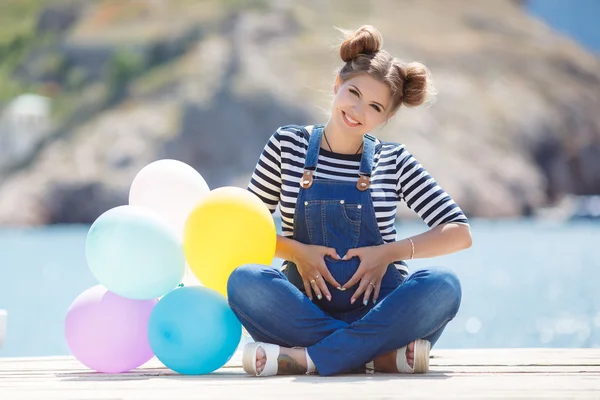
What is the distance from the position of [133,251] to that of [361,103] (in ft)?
2.88

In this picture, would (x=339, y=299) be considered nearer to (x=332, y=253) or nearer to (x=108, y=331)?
(x=332, y=253)

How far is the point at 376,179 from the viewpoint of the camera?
3.26 meters

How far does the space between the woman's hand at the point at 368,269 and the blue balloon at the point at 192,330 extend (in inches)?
16.2

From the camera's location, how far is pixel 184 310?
10.2 ft

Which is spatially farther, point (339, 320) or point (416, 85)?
point (416, 85)

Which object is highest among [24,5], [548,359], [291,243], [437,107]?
[24,5]

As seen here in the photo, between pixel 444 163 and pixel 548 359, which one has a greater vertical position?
pixel 444 163

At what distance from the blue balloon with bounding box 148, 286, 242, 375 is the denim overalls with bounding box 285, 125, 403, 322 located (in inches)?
11.2

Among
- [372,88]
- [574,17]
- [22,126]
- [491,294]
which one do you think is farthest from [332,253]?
[574,17]

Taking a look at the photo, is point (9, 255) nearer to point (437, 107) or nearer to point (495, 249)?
point (495, 249)

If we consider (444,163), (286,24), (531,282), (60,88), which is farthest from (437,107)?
(531,282)

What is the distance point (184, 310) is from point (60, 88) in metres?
45.4

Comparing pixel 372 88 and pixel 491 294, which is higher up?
pixel 491 294

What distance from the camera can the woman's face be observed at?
3215mm
